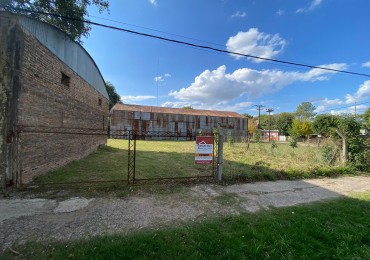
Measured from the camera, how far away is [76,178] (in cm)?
655

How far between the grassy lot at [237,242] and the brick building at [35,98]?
9.15ft

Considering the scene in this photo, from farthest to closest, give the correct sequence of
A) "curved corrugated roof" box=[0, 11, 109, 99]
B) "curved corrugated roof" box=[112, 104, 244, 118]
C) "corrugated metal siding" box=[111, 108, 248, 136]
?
"curved corrugated roof" box=[112, 104, 244, 118], "corrugated metal siding" box=[111, 108, 248, 136], "curved corrugated roof" box=[0, 11, 109, 99]

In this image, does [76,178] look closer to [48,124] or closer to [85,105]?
[48,124]

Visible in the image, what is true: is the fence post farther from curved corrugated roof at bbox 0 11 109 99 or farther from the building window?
the building window

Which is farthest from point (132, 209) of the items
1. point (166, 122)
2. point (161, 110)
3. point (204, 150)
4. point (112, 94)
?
point (112, 94)

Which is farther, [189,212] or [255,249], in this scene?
[189,212]

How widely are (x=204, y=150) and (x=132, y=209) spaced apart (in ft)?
9.46

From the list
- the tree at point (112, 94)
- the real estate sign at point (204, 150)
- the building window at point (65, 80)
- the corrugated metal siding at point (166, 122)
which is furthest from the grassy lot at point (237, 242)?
the tree at point (112, 94)

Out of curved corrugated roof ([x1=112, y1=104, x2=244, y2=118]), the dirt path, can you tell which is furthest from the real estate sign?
curved corrugated roof ([x1=112, y1=104, x2=244, y2=118])

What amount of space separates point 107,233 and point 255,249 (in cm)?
233

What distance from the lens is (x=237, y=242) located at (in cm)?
310

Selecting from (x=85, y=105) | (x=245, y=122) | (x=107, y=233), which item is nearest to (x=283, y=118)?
(x=245, y=122)

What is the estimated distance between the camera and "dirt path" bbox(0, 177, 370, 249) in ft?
11.2

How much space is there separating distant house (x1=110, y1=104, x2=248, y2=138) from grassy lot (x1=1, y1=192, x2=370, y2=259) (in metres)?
26.5
